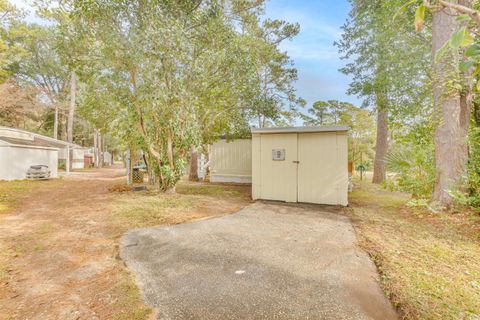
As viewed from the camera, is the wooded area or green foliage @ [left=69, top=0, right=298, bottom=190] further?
green foliage @ [left=69, top=0, right=298, bottom=190]

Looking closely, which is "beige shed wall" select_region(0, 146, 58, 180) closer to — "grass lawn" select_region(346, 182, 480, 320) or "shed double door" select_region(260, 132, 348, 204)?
"shed double door" select_region(260, 132, 348, 204)

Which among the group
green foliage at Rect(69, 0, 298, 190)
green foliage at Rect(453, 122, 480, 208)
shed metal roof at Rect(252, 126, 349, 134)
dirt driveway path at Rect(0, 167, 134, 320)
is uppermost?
green foliage at Rect(69, 0, 298, 190)

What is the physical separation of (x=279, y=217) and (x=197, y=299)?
292 cm

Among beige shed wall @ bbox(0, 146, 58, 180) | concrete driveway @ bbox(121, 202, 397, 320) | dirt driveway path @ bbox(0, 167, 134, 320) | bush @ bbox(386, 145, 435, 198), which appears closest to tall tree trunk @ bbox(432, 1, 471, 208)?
bush @ bbox(386, 145, 435, 198)

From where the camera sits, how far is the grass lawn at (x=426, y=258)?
1.89 m

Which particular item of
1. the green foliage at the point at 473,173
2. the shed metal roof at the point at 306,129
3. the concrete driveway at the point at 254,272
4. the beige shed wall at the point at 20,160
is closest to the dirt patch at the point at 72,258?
the concrete driveway at the point at 254,272

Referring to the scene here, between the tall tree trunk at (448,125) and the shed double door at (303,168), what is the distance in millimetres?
1881

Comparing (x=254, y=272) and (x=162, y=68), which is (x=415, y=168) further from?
(x=162, y=68)

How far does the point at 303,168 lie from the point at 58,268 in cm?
518

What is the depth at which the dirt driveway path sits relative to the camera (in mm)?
1876

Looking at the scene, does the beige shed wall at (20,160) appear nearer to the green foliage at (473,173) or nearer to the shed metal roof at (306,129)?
the shed metal roof at (306,129)

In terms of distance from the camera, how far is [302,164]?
19.7ft

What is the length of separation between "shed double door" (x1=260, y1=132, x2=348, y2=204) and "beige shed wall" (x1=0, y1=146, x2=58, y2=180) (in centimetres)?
1207

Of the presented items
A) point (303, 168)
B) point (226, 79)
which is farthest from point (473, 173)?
point (226, 79)
